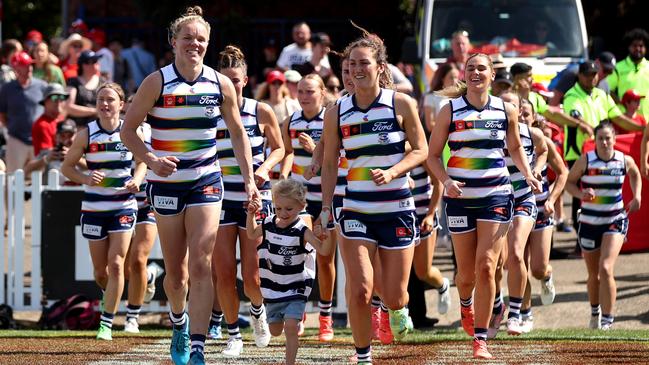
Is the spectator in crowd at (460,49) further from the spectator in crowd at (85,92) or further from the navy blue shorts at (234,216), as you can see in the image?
the navy blue shorts at (234,216)

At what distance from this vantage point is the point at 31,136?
712 inches

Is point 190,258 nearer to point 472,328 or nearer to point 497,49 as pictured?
point 472,328

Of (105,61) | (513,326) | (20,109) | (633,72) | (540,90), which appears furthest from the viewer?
(105,61)

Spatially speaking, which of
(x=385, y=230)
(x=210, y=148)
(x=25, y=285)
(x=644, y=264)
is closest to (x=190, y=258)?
(x=210, y=148)

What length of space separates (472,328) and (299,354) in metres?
1.50

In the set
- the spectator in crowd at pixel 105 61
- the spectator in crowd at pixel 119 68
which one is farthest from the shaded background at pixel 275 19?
the spectator in crowd at pixel 105 61

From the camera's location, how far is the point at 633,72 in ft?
56.7

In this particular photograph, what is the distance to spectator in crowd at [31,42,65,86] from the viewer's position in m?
18.8

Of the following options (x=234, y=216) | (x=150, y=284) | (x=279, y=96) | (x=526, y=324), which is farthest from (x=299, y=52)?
(x=234, y=216)

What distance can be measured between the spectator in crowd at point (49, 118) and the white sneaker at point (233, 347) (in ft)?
23.8

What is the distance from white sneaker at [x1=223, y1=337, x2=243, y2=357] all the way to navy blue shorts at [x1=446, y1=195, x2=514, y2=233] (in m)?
1.73

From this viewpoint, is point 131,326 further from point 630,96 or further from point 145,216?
point 630,96

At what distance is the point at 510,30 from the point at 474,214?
893cm

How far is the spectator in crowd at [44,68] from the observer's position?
18.8m
